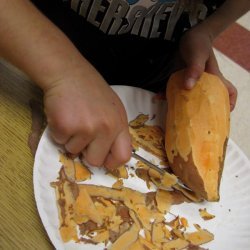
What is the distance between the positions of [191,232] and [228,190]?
96 millimetres

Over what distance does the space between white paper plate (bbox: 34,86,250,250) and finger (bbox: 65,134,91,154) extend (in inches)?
1.0

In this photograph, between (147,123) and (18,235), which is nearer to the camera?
(18,235)

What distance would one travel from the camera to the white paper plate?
44 cm

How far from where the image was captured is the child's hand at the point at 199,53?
639 millimetres

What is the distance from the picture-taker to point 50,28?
1.50 ft

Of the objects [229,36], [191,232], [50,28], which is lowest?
[229,36]

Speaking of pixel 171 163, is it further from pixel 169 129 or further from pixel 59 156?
pixel 59 156

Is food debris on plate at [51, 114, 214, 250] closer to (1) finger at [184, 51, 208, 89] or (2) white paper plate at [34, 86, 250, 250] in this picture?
(2) white paper plate at [34, 86, 250, 250]

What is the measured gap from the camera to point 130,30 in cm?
70

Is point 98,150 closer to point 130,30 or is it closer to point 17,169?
point 17,169

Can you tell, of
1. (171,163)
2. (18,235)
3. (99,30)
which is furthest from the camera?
(99,30)

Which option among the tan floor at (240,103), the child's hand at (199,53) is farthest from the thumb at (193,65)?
the tan floor at (240,103)

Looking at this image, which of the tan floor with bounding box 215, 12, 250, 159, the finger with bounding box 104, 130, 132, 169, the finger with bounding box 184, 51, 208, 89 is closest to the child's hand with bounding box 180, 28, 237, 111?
the finger with bounding box 184, 51, 208, 89

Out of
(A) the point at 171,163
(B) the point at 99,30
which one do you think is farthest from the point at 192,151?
(B) the point at 99,30
